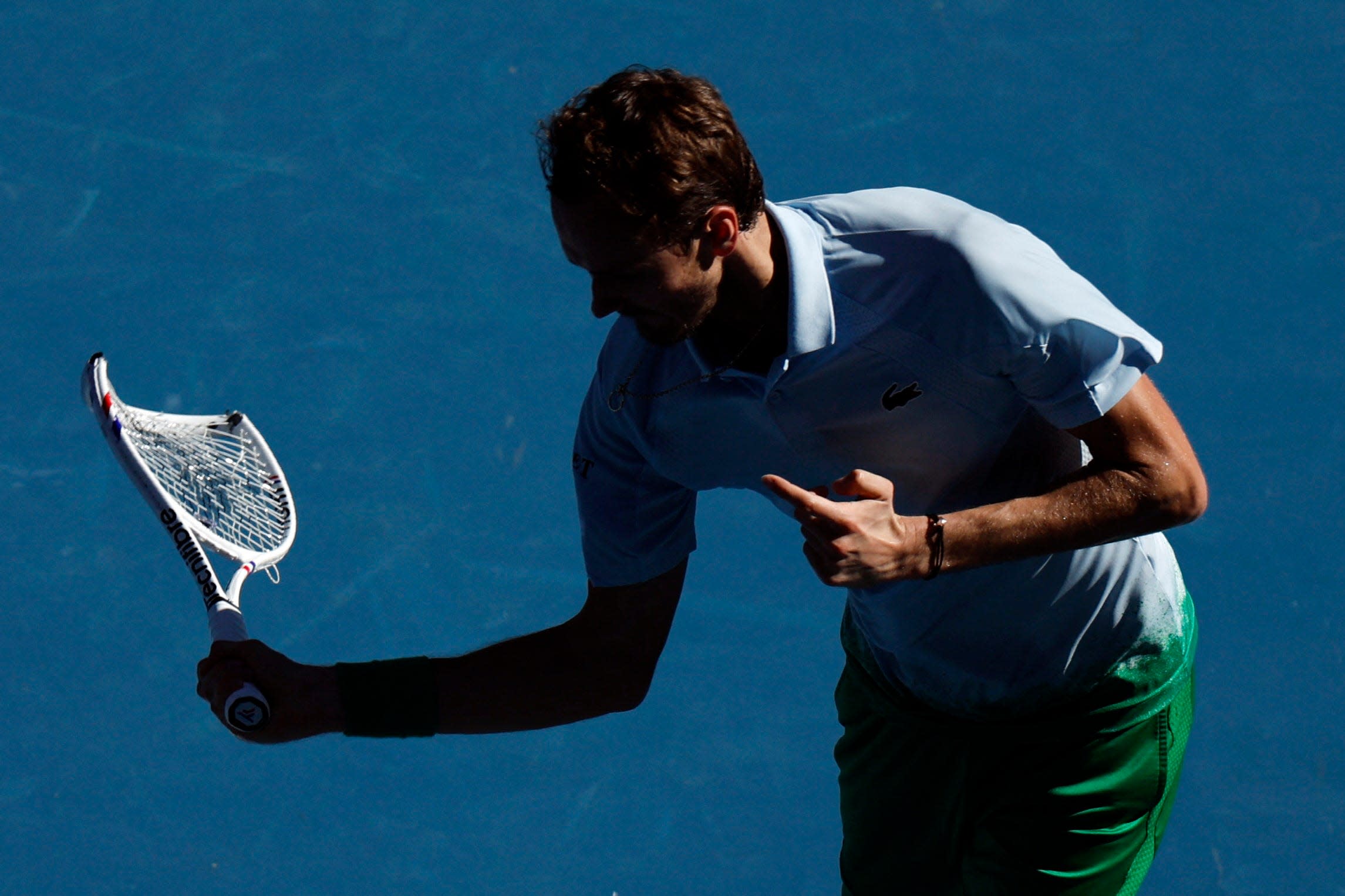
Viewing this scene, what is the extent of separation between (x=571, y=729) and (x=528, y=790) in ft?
0.73

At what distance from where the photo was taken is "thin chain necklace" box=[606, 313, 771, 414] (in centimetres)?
240

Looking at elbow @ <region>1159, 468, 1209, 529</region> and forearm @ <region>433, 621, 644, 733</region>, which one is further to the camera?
forearm @ <region>433, 621, 644, 733</region>

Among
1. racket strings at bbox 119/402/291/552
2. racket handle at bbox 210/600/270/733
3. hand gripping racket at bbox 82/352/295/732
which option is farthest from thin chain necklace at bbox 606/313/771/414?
racket strings at bbox 119/402/291/552

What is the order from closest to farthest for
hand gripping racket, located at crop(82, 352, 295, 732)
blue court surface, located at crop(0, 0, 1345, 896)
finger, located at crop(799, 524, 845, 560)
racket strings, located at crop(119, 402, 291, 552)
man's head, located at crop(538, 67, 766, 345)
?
finger, located at crop(799, 524, 845, 560), man's head, located at crop(538, 67, 766, 345), hand gripping racket, located at crop(82, 352, 295, 732), racket strings, located at crop(119, 402, 291, 552), blue court surface, located at crop(0, 0, 1345, 896)

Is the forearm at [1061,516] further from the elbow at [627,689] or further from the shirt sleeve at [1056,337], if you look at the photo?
the elbow at [627,689]

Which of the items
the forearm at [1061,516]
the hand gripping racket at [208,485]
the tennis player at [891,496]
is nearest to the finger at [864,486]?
the tennis player at [891,496]

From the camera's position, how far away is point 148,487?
10.2ft

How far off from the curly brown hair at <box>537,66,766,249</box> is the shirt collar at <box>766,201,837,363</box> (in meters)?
0.09

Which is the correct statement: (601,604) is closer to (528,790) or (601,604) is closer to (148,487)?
(148,487)

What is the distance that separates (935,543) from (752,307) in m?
0.44

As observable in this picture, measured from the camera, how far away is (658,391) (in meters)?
2.47

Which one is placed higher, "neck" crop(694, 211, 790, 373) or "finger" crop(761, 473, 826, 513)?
"neck" crop(694, 211, 790, 373)

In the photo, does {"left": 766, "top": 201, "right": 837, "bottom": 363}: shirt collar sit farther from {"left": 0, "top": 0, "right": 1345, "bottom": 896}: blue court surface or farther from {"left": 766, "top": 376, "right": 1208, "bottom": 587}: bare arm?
{"left": 0, "top": 0, "right": 1345, "bottom": 896}: blue court surface

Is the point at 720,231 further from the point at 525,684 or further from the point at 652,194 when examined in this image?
the point at 525,684
